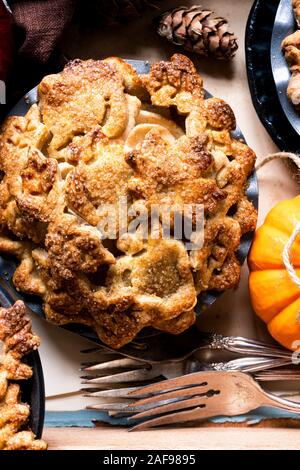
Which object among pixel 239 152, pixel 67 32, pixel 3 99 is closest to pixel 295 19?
pixel 239 152

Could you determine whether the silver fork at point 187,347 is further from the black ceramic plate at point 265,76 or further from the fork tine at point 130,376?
the black ceramic plate at point 265,76

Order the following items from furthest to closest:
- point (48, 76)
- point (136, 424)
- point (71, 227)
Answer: point (136, 424) < point (48, 76) < point (71, 227)

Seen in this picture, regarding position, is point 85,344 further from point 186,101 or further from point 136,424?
point 186,101

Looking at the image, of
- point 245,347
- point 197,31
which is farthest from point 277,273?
point 197,31

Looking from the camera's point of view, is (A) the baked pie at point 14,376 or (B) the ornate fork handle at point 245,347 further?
(B) the ornate fork handle at point 245,347

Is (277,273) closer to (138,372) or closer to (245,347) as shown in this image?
(245,347)

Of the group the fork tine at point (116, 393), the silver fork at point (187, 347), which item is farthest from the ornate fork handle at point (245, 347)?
the fork tine at point (116, 393)
